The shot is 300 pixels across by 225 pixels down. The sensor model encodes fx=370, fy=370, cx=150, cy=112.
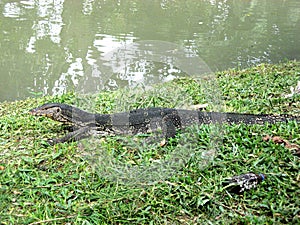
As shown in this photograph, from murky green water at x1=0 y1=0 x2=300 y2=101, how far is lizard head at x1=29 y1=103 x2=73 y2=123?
3.47m

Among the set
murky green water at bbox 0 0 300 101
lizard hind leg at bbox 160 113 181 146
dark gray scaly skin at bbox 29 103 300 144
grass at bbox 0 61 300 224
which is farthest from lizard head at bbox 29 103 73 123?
murky green water at bbox 0 0 300 101

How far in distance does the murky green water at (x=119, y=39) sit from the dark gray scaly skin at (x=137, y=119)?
11.4 ft

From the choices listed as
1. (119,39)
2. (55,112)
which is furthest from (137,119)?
(119,39)

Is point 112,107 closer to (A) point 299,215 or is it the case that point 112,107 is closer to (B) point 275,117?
(B) point 275,117

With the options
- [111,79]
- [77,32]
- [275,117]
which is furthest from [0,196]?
[77,32]

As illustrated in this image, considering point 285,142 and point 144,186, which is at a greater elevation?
point 285,142

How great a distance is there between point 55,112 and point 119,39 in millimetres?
6795

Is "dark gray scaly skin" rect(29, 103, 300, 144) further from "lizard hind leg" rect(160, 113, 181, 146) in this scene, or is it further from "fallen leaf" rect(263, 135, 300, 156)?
"fallen leaf" rect(263, 135, 300, 156)

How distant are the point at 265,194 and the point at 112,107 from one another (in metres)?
2.41

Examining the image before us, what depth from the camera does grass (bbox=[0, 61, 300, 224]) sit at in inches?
96.7

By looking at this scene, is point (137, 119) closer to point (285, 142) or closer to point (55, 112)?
point (55, 112)

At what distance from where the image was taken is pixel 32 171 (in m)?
3.03

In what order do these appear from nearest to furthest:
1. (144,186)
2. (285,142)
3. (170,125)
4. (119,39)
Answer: (144,186), (285,142), (170,125), (119,39)

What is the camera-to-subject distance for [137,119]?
3.75 metres
